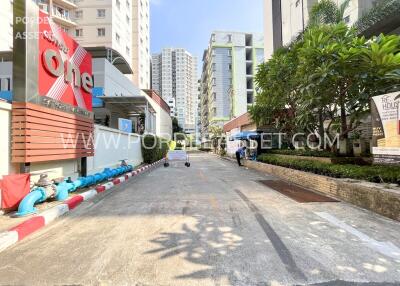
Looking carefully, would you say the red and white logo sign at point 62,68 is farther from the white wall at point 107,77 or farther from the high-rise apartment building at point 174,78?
the high-rise apartment building at point 174,78

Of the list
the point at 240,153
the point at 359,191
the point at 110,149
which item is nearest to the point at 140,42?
the point at 240,153

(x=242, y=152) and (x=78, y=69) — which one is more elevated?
(x=78, y=69)

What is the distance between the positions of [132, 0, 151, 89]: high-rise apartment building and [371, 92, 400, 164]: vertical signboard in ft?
157

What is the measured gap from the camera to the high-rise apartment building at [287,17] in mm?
24734

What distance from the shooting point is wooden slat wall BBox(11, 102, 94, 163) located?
7434 millimetres

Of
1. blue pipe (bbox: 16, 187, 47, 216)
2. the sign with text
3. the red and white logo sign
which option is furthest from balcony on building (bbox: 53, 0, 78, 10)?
blue pipe (bbox: 16, 187, 47, 216)

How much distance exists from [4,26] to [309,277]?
124 ft

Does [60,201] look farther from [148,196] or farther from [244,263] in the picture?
[244,263]

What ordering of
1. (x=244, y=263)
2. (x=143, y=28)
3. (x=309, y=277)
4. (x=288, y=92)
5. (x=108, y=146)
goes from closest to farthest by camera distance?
(x=309, y=277) < (x=244, y=263) < (x=108, y=146) < (x=288, y=92) < (x=143, y=28)

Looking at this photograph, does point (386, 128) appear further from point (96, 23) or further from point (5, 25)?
point (96, 23)

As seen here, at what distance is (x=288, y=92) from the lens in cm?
1777

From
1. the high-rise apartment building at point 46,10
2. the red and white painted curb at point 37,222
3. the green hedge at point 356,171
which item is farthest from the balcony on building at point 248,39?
the red and white painted curb at point 37,222

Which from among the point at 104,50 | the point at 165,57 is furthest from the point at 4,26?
the point at 165,57

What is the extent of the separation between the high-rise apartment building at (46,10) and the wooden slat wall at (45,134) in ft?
90.3
